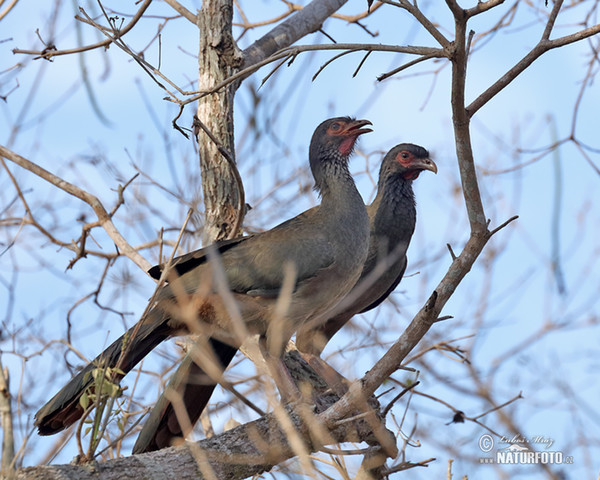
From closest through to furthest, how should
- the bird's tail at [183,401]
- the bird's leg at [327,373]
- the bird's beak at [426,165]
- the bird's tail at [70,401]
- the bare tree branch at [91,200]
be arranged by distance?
the bird's tail at [70,401]
the bird's tail at [183,401]
the bird's leg at [327,373]
the bare tree branch at [91,200]
the bird's beak at [426,165]

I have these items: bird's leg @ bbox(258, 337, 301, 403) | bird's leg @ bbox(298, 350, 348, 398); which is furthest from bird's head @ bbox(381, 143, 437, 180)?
bird's leg @ bbox(258, 337, 301, 403)

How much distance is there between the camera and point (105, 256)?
255 inches

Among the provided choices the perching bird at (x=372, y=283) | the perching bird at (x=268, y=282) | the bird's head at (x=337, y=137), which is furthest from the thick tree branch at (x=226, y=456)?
the bird's head at (x=337, y=137)

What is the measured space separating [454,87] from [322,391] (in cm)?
279

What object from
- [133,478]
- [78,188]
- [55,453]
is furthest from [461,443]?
[78,188]

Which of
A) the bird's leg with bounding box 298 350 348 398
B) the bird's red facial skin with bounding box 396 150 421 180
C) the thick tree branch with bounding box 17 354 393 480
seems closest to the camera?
the thick tree branch with bounding box 17 354 393 480

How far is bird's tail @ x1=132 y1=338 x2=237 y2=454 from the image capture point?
4.97 m

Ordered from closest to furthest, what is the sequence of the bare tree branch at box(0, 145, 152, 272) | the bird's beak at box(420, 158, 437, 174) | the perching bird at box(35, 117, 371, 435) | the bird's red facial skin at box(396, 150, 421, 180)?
1. the perching bird at box(35, 117, 371, 435)
2. the bare tree branch at box(0, 145, 152, 272)
3. the bird's beak at box(420, 158, 437, 174)
4. the bird's red facial skin at box(396, 150, 421, 180)

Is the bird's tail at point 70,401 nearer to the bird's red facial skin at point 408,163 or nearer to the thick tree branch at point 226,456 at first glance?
the thick tree branch at point 226,456

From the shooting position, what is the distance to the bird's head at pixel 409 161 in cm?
652

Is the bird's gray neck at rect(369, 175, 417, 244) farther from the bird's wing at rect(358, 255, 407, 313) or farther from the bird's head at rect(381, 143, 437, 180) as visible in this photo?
the bird's wing at rect(358, 255, 407, 313)

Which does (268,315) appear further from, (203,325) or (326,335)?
(326,335)

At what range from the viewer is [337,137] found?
5855mm

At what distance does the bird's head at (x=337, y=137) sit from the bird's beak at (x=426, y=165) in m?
0.75
